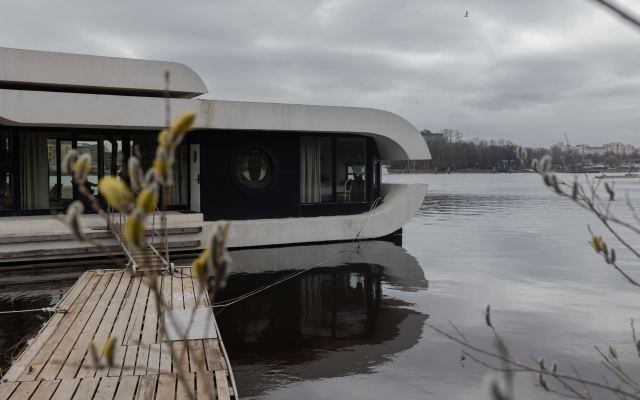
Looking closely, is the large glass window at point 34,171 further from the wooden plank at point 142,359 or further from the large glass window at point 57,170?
the wooden plank at point 142,359

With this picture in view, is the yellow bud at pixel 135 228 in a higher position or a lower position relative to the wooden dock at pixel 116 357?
higher

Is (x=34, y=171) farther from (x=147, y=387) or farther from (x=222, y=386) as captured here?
(x=222, y=386)

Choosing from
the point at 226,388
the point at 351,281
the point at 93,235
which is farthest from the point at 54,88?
the point at 226,388

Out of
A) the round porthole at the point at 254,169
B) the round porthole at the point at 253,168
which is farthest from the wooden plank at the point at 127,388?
the round porthole at the point at 253,168

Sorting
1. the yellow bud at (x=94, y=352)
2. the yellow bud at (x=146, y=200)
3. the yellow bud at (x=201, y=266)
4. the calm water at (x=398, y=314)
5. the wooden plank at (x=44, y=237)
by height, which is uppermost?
the yellow bud at (x=146, y=200)

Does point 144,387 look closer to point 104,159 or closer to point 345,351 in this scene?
point 345,351

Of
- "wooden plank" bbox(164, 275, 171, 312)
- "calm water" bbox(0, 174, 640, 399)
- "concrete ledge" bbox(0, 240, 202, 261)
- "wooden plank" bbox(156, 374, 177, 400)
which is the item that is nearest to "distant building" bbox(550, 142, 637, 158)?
"calm water" bbox(0, 174, 640, 399)

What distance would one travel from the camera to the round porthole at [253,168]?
13180 millimetres

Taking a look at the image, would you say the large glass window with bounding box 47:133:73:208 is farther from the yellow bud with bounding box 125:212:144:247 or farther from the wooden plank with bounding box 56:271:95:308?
the yellow bud with bounding box 125:212:144:247

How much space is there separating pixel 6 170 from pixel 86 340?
905 cm

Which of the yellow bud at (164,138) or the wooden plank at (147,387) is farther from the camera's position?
the wooden plank at (147,387)

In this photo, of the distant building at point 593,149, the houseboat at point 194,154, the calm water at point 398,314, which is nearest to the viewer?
the distant building at point 593,149

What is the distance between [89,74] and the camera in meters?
12.2

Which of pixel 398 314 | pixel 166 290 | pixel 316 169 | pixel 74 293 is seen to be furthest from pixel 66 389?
pixel 316 169
